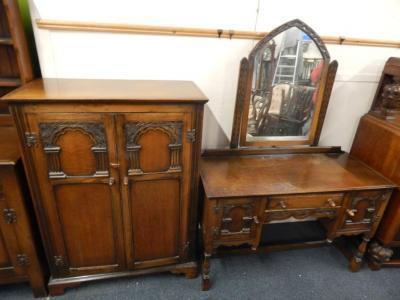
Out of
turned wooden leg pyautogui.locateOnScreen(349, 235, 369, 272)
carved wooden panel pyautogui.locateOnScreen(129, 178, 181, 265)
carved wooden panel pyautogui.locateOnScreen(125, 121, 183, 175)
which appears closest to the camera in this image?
carved wooden panel pyautogui.locateOnScreen(125, 121, 183, 175)

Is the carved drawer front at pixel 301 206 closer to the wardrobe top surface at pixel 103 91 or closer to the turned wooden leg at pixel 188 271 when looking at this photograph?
the turned wooden leg at pixel 188 271

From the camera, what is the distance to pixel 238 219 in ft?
4.91

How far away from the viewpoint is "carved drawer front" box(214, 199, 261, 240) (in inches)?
56.5

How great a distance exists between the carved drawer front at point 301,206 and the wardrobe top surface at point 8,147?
131 centimetres

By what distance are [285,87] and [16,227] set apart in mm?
1756

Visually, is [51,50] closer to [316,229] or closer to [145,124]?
[145,124]

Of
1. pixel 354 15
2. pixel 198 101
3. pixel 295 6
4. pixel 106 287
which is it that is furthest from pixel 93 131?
pixel 354 15

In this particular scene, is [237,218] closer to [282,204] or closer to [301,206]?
[282,204]

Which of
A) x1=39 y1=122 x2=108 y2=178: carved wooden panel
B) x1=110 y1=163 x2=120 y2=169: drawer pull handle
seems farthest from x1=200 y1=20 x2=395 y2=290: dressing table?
x1=39 y1=122 x2=108 y2=178: carved wooden panel

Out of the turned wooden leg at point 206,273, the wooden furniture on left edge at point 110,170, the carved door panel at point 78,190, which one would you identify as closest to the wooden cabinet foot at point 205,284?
the turned wooden leg at point 206,273

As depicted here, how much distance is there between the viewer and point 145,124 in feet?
4.05

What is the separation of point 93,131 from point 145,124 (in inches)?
9.3

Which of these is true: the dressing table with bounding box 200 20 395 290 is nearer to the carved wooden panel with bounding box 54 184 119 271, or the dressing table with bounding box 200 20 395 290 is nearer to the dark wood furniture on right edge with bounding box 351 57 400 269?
the dark wood furniture on right edge with bounding box 351 57 400 269

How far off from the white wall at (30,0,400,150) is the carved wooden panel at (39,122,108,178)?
518 millimetres
